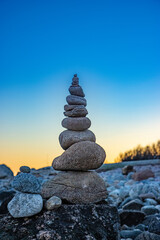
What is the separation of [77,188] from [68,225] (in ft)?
3.54

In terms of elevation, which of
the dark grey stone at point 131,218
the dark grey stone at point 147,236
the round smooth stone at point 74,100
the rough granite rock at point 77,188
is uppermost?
the round smooth stone at point 74,100

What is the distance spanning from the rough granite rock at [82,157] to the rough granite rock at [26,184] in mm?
1033

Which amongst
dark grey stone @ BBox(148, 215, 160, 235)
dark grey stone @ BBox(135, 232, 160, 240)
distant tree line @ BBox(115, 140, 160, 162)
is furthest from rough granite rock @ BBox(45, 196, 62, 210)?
distant tree line @ BBox(115, 140, 160, 162)

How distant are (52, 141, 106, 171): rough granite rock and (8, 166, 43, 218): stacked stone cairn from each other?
1008 mm

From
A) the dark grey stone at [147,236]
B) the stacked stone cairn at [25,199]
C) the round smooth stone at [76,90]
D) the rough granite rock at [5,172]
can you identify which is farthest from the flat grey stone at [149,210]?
the rough granite rock at [5,172]

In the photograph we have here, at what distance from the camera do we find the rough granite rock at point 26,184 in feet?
16.4

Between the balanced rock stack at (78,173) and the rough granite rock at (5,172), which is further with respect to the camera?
the rough granite rock at (5,172)

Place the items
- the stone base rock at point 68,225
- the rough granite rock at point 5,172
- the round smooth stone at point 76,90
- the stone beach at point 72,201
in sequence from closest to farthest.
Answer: the stone base rock at point 68,225, the stone beach at point 72,201, the round smooth stone at point 76,90, the rough granite rock at point 5,172

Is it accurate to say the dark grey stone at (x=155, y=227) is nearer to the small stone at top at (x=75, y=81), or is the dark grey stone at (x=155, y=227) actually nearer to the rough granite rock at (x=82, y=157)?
the rough granite rock at (x=82, y=157)

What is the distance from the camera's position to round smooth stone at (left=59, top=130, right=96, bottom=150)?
254 inches

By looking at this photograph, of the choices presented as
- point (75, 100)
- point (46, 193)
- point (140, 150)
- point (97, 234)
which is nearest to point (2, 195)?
point (46, 193)

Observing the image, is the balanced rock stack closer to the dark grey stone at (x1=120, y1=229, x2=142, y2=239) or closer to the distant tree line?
the dark grey stone at (x1=120, y1=229, x2=142, y2=239)

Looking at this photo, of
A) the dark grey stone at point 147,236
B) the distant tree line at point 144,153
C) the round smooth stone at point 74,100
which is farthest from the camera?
the distant tree line at point 144,153

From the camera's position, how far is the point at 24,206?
4.80 meters
